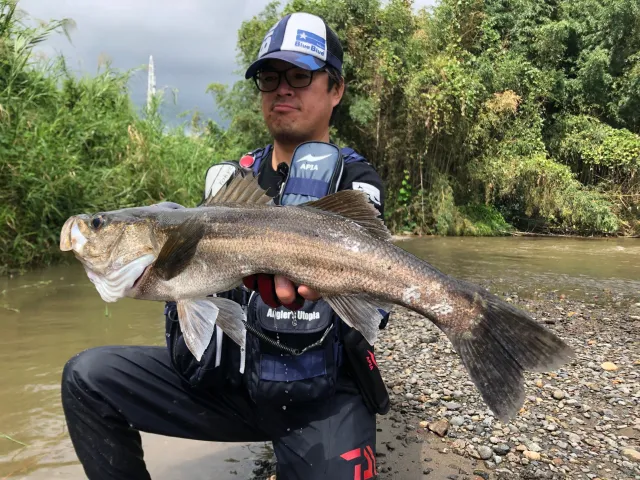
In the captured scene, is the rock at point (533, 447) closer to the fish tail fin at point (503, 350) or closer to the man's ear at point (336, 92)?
the fish tail fin at point (503, 350)

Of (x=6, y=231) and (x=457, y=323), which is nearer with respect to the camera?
(x=457, y=323)

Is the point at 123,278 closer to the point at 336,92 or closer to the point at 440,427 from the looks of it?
the point at 336,92

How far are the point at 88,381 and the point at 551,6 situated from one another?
23859 mm

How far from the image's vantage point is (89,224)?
2.09 metres

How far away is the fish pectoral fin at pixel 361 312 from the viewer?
2004 mm

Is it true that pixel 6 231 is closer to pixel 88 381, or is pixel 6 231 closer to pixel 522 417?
pixel 88 381

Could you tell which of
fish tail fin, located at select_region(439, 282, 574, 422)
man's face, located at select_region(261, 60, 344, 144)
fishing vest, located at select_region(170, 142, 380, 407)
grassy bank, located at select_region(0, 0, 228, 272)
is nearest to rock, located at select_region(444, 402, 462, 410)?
fishing vest, located at select_region(170, 142, 380, 407)

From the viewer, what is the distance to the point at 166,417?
8.52ft

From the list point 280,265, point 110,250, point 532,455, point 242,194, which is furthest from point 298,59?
point 532,455

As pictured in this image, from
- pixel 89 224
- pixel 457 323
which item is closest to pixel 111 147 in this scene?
pixel 89 224

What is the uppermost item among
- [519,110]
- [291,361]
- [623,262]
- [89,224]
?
[519,110]

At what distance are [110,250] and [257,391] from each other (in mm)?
962

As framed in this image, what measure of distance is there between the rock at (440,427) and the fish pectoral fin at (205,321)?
2073 millimetres

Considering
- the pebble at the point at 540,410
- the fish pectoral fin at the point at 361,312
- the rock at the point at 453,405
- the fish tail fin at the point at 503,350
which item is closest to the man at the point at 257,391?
the fish pectoral fin at the point at 361,312
